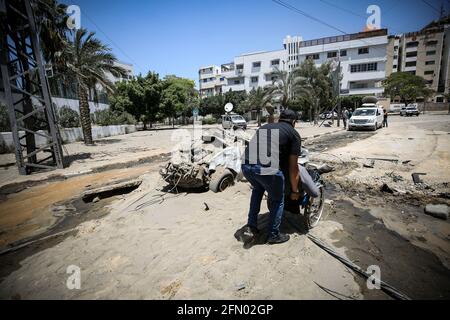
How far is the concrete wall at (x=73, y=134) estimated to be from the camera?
14305 mm

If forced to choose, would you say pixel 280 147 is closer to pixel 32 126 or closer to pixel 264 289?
pixel 264 289

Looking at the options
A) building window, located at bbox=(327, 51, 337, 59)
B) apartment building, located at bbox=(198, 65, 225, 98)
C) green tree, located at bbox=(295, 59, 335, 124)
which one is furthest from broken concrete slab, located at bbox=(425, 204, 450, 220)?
apartment building, located at bbox=(198, 65, 225, 98)

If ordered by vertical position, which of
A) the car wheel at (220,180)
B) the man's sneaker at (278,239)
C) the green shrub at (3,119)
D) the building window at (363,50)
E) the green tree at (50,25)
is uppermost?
the building window at (363,50)

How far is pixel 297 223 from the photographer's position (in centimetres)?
426

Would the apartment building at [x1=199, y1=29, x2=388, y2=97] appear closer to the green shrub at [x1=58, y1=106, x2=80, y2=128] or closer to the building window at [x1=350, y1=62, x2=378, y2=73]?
the building window at [x1=350, y1=62, x2=378, y2=73]

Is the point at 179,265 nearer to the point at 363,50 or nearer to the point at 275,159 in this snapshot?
the point at 275,159

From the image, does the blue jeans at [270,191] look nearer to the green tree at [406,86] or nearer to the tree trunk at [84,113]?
the tree trunk at [84,113]

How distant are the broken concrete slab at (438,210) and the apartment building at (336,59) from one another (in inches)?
1835

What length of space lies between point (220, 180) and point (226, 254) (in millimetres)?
2888

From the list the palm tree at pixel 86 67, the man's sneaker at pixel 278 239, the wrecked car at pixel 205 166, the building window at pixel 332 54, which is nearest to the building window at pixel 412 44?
the building window at pixel 332 54

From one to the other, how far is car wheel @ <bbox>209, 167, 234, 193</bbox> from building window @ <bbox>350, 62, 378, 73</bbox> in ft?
182

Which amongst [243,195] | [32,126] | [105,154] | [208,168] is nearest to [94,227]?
[208,168]

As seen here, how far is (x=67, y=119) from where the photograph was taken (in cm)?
2080
